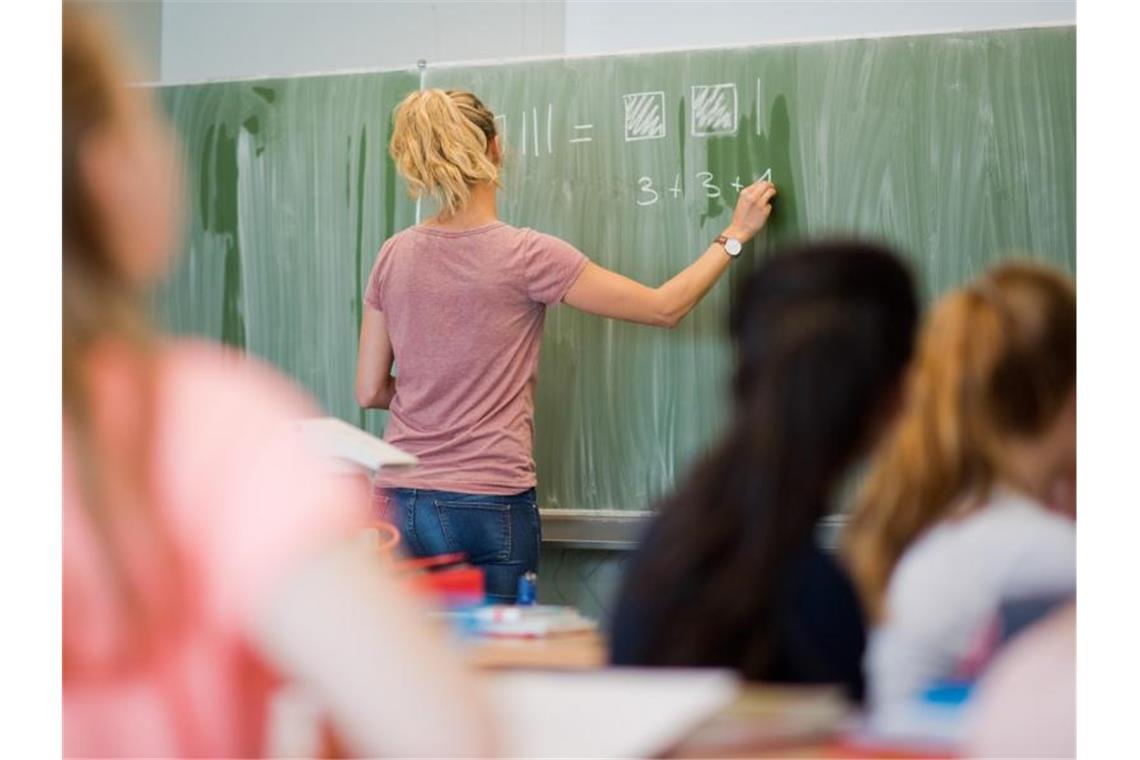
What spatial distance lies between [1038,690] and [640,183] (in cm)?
89

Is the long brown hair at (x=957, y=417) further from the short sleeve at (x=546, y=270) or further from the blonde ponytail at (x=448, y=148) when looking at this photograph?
the blonde ponytail at (x=448, y=148)

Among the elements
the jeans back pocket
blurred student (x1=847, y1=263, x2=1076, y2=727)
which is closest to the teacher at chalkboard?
the jeans back pocket

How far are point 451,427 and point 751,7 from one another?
652mm

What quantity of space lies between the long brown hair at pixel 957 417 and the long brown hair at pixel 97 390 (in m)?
0.62

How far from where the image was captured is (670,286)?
5.73 feet

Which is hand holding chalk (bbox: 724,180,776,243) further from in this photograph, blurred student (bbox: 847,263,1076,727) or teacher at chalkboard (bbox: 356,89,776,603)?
blurred student (bbox: 847,263,1076,727)

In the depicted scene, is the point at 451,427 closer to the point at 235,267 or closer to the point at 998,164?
the point at 235,267

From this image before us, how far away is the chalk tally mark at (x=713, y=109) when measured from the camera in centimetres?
195

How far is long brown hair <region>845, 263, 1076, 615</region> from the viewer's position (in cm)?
132

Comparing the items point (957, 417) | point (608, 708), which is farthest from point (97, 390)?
point (957, 417)

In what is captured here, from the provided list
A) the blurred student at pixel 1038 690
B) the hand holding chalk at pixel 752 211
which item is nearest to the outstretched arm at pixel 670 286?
Answer: the hand holding chalk at pixel 752 211

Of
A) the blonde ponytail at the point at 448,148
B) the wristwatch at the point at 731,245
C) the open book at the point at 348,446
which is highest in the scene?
the blonde ponytail at the point at 448,148

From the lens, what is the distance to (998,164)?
165cm
